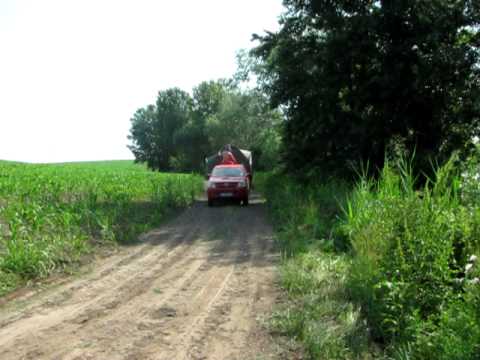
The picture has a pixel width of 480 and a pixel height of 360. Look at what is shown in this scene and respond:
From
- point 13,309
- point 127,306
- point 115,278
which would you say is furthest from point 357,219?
point 13,309

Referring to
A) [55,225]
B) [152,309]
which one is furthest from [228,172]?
[152,309]

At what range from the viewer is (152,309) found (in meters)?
5.68

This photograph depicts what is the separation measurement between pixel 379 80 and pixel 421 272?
12.6 meters

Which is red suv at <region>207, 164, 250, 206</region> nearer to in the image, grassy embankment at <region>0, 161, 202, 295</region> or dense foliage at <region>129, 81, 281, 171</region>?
grassy embankment at <region>0, 161, 202, 295</region>

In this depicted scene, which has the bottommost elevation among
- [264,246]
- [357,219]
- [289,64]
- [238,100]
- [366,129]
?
[264,246]

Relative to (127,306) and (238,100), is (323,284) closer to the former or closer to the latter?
(127,306)

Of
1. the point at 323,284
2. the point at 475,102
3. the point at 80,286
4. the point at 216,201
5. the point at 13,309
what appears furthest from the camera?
the point at 216,201

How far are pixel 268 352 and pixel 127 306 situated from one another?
93.0 inches

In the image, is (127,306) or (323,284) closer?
(127,306)

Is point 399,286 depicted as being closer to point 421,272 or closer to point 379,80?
point 421,272

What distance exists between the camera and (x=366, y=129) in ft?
54.7

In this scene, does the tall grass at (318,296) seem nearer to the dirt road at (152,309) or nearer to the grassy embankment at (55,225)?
the dirt road at (152,309)

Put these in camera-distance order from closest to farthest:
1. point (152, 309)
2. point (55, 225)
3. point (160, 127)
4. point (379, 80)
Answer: point (152, 309)
point (55, 225)
point (379, 80)
point (160, 127)

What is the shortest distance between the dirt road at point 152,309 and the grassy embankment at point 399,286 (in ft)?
2.08
